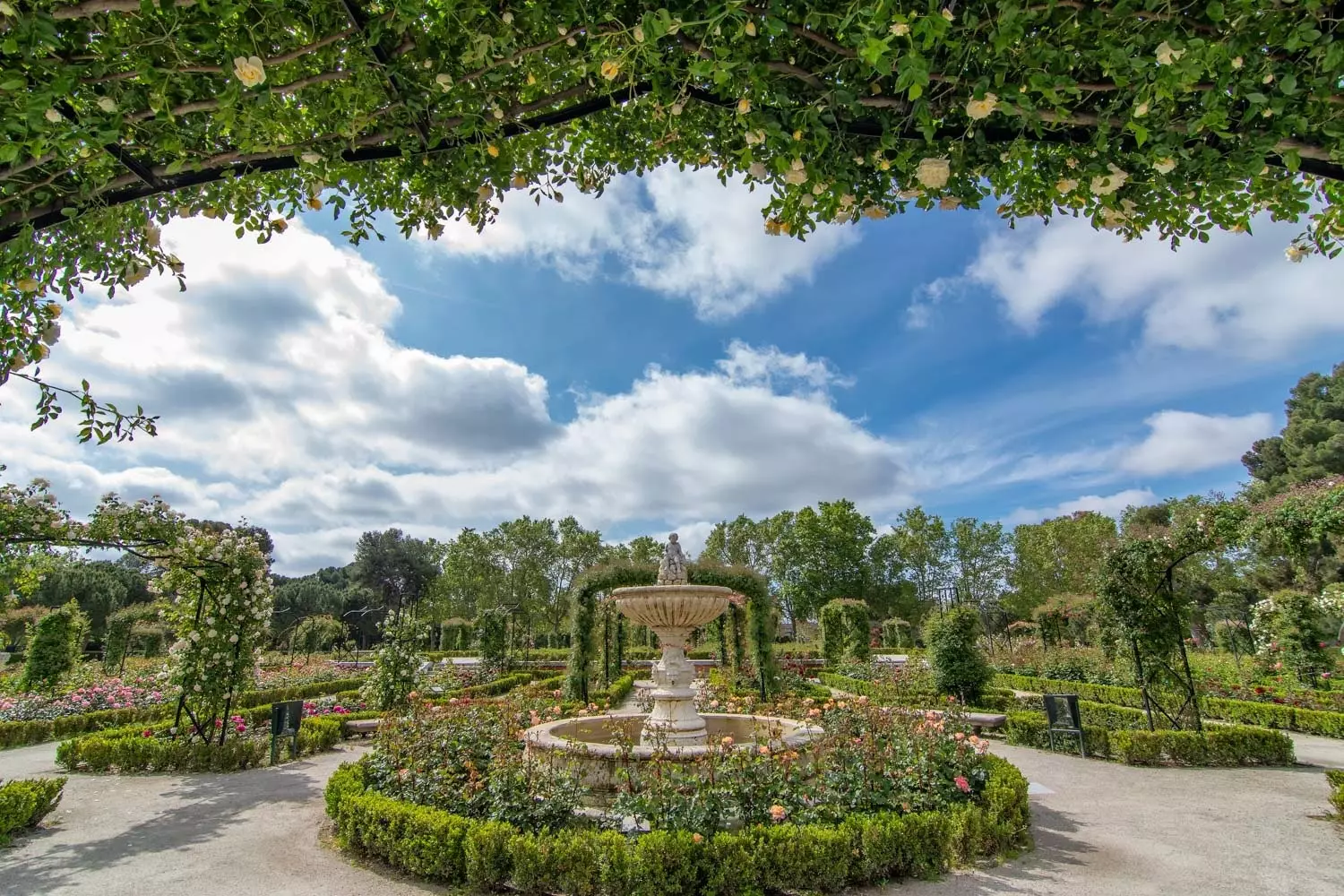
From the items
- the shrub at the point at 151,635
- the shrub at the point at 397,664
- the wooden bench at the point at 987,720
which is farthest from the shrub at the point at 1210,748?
the shrub at the point at 151,635

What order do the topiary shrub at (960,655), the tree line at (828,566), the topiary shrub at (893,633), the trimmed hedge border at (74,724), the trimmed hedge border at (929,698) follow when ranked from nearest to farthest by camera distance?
the trimmed hedge border at (74,724) → the trimmed hedge border at (929,698) → the topiary shrub at (960,655) → the topiary shrub at (893,633) → the tree line at (828,566)

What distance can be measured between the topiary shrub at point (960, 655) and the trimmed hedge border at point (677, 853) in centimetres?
724

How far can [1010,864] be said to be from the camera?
4621 mm

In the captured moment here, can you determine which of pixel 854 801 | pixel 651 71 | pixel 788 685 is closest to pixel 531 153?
pixel 651 71

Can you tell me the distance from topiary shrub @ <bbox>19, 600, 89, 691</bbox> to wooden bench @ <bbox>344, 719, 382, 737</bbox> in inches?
269

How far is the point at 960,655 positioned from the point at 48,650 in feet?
56.9

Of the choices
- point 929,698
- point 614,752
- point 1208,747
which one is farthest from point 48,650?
point 1208,747

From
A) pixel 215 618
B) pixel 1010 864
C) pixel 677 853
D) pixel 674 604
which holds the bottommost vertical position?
pixel 1010 864

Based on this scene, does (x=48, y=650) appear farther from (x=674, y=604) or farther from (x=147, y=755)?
(x=674, y=604)

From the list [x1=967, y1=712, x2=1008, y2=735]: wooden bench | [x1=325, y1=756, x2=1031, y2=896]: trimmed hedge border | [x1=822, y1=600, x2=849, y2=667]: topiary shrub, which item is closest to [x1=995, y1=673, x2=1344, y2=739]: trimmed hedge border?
[x1=967, y1=712, x2=1008, y2=735]: wooden bench

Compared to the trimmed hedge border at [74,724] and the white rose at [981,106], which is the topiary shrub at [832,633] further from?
the white rose at [981,106]

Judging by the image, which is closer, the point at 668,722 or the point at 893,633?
the point at 668,722

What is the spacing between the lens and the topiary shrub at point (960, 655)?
1161cm

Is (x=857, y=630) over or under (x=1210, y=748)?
over
